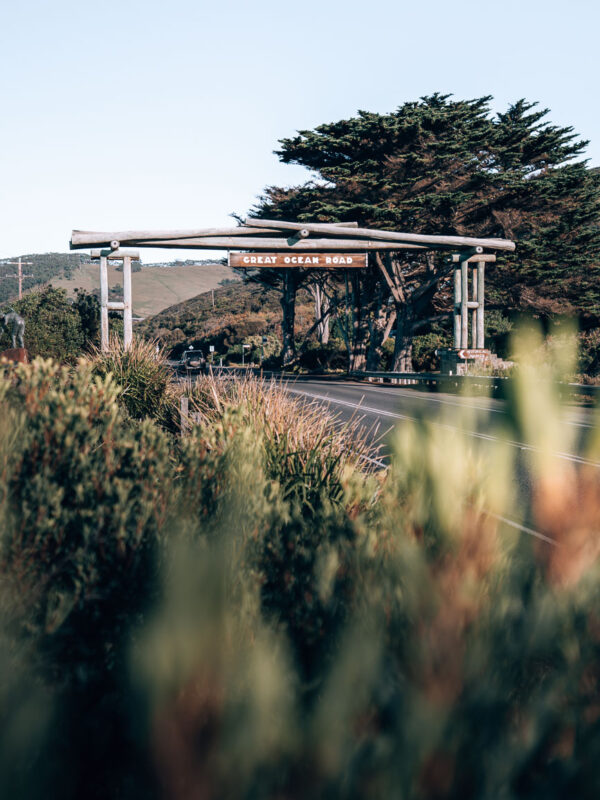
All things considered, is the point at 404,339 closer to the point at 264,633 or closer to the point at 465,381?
the point at 465,381

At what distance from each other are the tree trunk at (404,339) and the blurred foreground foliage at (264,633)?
106ft

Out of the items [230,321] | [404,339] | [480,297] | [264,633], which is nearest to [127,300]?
[480,297]

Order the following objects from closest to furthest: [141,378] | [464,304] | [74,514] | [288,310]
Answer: [74,514] < [141,378] < [464,304] < [288,310]

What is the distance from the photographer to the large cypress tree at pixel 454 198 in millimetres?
31406

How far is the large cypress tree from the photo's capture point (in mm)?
31406

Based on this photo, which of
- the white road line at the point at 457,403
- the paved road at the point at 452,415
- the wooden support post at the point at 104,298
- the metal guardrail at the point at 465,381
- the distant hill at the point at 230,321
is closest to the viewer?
the paved road at the point at 452,415

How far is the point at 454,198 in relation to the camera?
30.3 meters

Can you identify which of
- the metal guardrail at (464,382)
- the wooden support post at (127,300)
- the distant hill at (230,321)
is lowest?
the metal guardrail at (464,382)

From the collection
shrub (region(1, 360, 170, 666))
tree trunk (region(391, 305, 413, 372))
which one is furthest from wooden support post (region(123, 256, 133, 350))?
tree trunk (region(391, 305, 413, 372))

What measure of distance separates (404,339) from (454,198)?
26.0 ft

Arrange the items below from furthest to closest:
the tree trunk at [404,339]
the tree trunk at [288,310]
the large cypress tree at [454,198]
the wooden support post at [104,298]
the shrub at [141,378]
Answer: the tree trunk at [288,310] < the tree trunk at [404,339] < the large cypress tree at [454,198] < the wooden support post at [104,298] < the shrub at [141,378]

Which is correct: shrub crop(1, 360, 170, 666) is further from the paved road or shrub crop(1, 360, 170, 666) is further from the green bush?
the green bush

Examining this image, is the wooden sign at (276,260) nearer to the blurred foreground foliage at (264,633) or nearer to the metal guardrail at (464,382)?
the metal guardrail at (464,382)

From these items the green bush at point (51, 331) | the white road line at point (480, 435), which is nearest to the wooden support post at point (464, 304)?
the white road line at point (480, 435)
